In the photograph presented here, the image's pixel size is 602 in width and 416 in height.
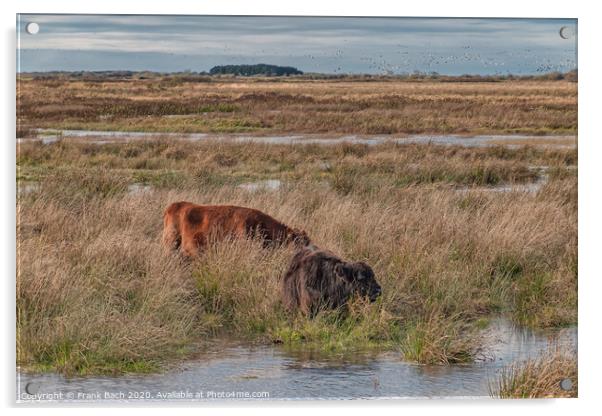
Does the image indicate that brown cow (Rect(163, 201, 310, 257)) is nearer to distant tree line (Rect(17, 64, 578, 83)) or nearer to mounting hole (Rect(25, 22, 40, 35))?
distant tree line (Rect(17, 64, 578, 83))

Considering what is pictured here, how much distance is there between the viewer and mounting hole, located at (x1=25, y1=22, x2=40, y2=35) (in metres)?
10.5

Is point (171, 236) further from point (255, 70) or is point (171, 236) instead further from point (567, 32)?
point (567, 32)

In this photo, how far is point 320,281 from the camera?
1109 cm

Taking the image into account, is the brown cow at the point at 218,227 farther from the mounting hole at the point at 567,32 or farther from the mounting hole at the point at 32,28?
the mounting hole at the point at 567,32

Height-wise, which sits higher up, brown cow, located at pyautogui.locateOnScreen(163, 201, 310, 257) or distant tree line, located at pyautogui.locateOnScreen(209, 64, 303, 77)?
distant tree line, located at pyautogui.locateOnScreen(209, 64, 303, 77)

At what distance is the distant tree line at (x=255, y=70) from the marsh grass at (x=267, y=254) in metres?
1.72

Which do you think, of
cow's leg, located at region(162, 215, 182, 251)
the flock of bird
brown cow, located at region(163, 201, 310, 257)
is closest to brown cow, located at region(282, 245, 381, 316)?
brown cow, located at region(163, 201, 310, 257)

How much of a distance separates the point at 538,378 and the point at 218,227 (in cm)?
351

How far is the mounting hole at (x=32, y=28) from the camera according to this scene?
1050 centimetres

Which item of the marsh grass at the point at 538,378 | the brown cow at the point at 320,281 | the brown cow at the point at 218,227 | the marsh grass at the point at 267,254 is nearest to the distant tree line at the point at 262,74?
the marsh grass at the point at 267,254

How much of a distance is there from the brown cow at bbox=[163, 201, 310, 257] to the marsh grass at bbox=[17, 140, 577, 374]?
168mm
